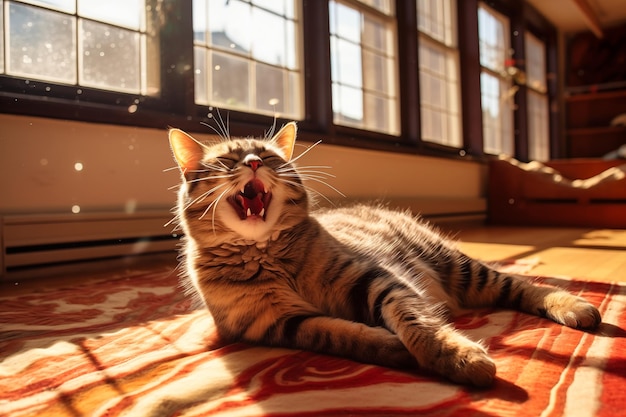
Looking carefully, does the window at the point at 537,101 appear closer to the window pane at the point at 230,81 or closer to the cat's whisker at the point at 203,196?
the window pane at the point at 230,81

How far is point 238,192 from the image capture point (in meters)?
1.15

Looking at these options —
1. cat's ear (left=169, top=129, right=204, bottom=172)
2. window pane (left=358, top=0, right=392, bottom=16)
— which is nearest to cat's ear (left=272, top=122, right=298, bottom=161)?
cat's ear (left=169, top=129, right=204, bottom=172)

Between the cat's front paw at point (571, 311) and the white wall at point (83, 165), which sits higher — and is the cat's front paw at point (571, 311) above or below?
below

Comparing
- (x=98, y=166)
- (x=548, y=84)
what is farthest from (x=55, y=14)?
(x=548, y=84)

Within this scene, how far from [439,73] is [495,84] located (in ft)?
4.39

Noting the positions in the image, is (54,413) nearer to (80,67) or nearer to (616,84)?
(80,67)

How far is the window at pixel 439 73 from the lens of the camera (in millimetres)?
4922

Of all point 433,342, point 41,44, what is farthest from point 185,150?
point 41,44

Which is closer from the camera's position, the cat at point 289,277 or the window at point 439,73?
the cat at point 289,277

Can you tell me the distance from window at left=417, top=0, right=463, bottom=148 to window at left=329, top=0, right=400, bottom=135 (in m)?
0.56

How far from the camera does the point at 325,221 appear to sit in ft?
5.06

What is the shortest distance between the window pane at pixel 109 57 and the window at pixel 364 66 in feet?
4.84

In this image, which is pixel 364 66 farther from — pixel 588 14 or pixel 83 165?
pixel 588 14

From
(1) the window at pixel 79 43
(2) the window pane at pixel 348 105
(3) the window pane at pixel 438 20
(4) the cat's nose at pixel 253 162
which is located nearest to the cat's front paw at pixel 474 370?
(4) the cat's nose at pixel 253 162
